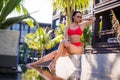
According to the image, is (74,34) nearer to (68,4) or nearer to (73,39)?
(73,39)

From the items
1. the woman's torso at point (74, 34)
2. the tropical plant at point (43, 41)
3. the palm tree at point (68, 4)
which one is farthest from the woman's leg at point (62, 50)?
the tropical plant at point (43, 41)

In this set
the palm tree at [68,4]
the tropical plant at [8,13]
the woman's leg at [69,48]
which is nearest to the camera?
the woman's leg at [69,48]

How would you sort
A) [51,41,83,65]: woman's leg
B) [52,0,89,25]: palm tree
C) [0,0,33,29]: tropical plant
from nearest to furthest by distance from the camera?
1. [51,41,83,65]: woman's leg
2. [0,0,33,29]: tropical plant
3. [52,0,89,25]: palm tree

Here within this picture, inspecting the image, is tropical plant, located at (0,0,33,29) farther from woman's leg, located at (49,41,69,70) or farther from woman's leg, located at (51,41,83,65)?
woman's leg, located at (51,41,83,65)

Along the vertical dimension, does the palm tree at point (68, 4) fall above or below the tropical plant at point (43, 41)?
above

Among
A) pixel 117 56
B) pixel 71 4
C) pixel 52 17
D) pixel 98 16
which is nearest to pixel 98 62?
pixel 117 56

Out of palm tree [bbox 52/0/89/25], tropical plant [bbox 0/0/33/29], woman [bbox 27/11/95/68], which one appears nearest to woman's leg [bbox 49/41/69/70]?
woman [bbox 27/11/95/68]

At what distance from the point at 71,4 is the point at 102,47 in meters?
6.73

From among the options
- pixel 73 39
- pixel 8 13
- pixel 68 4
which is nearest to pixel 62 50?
pixel 73 39

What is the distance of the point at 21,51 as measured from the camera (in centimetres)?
4928

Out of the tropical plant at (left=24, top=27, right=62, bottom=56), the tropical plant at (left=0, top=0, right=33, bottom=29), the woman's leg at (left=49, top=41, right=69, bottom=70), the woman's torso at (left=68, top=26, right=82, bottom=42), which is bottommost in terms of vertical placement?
the tropical plant at (left=24, top=27, right=62, bottom=56)

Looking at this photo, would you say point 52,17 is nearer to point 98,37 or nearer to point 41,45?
point 41,45

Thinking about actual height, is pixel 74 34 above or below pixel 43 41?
above

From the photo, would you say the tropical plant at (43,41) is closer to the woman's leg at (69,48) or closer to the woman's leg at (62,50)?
the woman's leg at (62,50)
